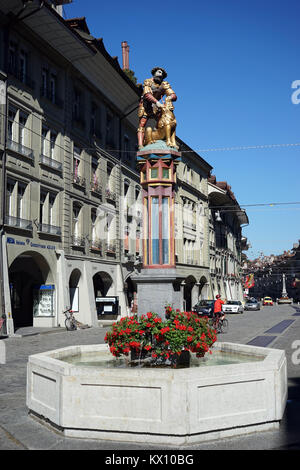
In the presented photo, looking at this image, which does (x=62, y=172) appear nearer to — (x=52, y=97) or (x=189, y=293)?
(x=52, y=97)

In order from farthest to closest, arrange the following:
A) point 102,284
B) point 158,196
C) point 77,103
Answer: point 102,284 → point 77,103 → point 158,196

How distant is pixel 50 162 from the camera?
86.2ft

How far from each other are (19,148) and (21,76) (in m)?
3.70

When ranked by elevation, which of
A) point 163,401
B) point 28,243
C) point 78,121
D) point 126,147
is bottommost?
point 163,401

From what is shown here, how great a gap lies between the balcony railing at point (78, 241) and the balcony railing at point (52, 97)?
24.6 ft

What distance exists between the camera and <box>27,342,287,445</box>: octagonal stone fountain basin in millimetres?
5977

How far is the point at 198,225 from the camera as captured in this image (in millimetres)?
53562

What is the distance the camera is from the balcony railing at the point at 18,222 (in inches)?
886

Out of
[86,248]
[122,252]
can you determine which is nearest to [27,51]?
[86,248]

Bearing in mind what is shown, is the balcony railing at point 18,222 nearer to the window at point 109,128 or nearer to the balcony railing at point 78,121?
→ the balcony railing at point 78,121

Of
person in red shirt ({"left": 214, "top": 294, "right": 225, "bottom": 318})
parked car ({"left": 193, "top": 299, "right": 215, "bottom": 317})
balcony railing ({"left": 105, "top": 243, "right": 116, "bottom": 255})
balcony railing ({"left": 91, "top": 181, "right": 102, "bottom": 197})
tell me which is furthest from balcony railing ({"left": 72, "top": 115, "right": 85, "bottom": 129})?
parked car ({"left": 193, "top": 299, "right": 215, "bottom": 317})

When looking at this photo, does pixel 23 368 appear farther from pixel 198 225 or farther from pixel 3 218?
pixel 198 225

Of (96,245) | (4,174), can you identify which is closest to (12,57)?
(4,174)
